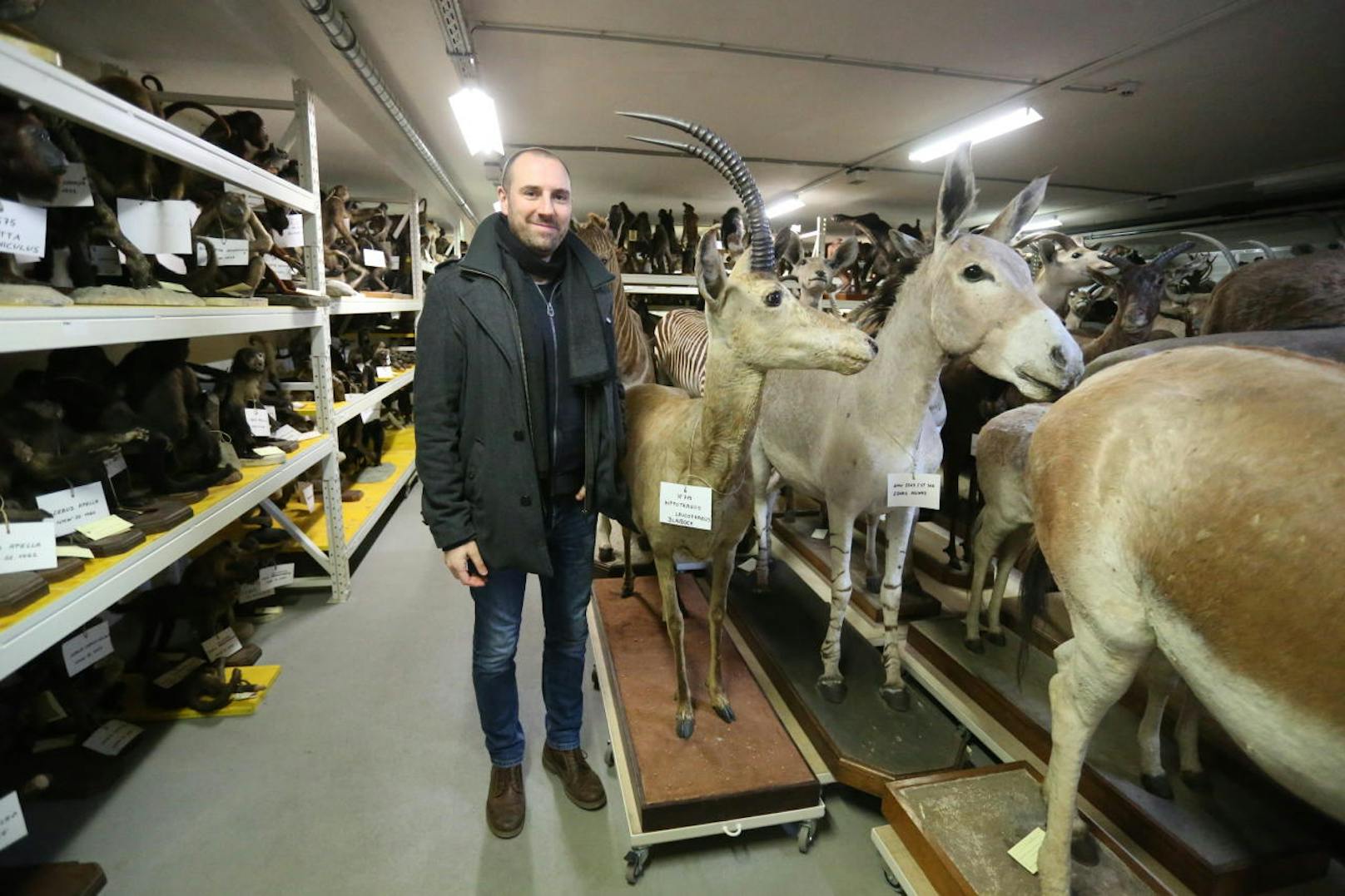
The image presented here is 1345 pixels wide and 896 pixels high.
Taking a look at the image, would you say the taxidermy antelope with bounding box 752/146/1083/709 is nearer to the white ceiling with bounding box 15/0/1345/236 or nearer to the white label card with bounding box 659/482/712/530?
the white label card with bounding box 659/482/712/530

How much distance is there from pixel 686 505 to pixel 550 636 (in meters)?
0.75

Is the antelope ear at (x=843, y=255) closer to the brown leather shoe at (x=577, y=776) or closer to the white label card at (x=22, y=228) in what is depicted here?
the brown leather shoe at (x=577, y=776)

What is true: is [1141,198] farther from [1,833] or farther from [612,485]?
[1,833]

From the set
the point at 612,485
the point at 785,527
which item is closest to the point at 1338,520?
the point at 612,485

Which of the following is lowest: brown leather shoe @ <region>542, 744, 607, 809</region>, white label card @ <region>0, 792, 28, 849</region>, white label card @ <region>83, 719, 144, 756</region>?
brown leather shoe @ <region>542, 744, 607, 809</region>

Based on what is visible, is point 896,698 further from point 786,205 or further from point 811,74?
point 786,205

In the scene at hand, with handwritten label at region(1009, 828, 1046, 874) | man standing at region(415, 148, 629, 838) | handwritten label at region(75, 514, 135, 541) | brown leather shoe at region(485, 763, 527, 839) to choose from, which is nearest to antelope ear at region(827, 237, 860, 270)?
man standing at region(415, 148, 629, 838)

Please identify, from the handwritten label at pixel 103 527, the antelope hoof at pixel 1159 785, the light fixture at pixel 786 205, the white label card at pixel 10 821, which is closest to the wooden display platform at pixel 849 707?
the antelope hoof at pixel 1159 785

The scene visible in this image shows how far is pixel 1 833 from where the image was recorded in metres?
1.27

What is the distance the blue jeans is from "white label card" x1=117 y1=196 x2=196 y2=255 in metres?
1.67

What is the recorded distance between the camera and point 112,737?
2170mm

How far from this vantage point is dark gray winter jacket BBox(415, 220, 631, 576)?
1611 mm

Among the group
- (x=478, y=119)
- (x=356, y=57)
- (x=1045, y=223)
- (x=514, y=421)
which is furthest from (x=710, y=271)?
(x=1045, y=223)

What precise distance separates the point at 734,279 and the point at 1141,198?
7777mm
